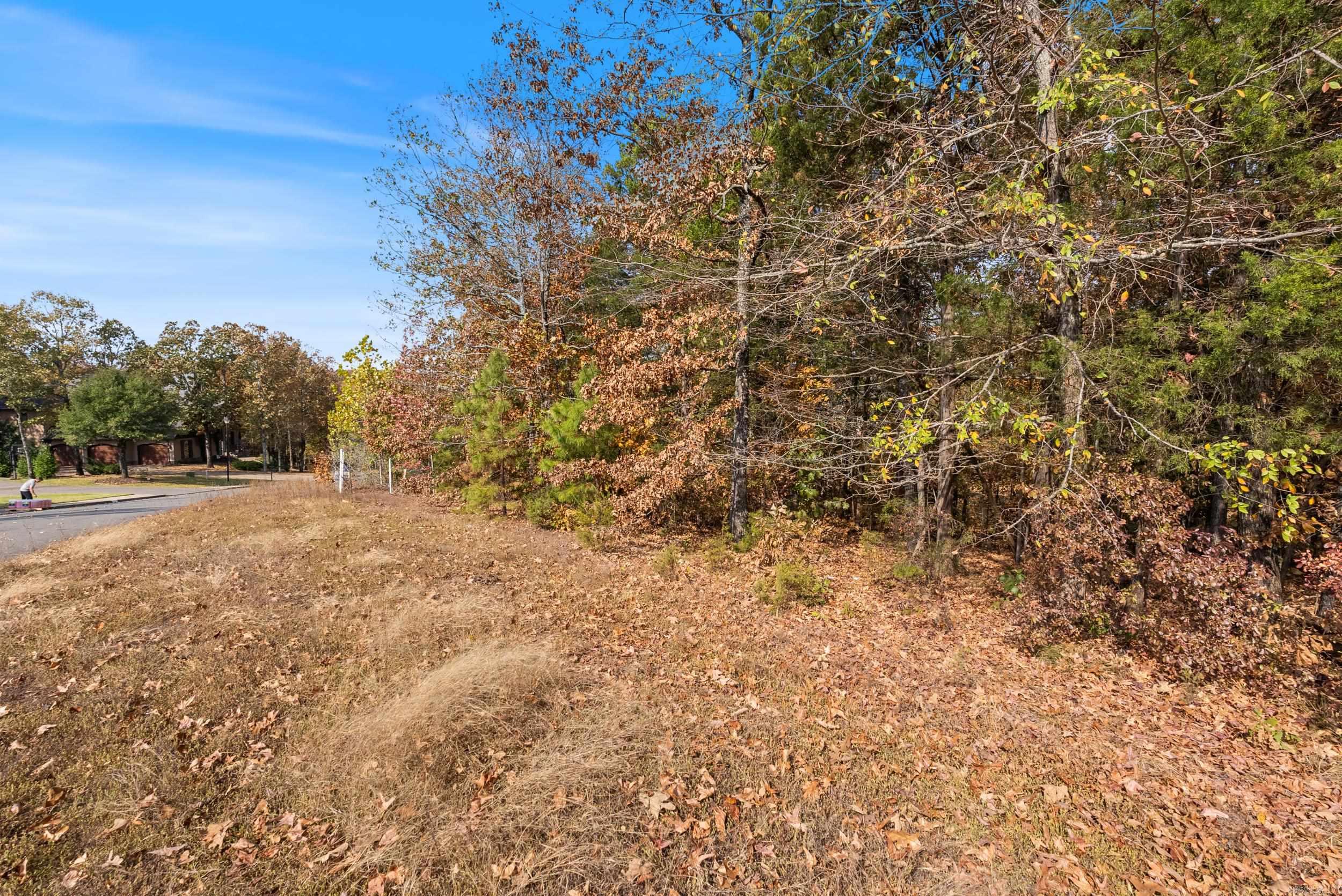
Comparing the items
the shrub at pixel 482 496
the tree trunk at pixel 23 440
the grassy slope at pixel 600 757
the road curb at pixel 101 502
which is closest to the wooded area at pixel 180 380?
the tree trunk at pixel 23 440

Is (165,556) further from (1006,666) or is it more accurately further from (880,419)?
(1006,666)

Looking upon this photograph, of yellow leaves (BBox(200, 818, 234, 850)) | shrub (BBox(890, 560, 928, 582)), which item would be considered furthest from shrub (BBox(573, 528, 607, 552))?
yellow leaves (BBox(200, 818, 234, 850))

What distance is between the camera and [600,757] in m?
4.23

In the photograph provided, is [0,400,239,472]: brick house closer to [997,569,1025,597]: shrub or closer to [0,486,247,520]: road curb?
[0,486,247,520]: road curb

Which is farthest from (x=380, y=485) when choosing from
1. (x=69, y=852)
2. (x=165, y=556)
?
(x=69, y=852)

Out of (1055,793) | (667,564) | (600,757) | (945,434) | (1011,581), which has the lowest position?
(1055,793)

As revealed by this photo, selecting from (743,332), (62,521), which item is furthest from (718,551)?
(62,521)

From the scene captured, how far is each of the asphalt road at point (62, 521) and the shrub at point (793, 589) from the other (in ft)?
39.6

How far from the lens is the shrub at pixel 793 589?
324 inches

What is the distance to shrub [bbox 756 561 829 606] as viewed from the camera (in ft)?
27.0

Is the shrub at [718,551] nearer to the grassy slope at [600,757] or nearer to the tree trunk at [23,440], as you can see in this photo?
the grassy slope at [600,757]

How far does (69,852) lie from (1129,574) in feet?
29.3

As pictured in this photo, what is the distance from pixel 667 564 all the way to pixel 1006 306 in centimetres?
632

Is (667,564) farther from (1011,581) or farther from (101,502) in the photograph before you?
(101,502)
